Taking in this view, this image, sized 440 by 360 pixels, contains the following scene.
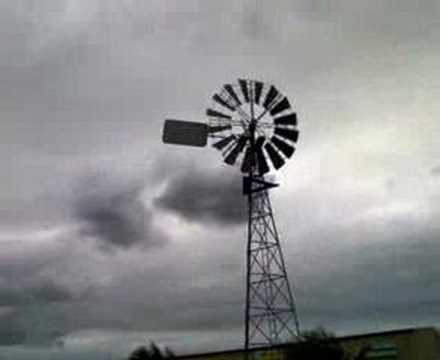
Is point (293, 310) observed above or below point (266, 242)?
below

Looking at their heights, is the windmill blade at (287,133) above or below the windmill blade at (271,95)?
below

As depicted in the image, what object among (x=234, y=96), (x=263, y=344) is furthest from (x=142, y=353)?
(x=234, y=96)

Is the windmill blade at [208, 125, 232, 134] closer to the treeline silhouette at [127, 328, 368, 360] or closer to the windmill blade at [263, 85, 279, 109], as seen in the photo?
the windmill blade at [263, 85, 279, 109]

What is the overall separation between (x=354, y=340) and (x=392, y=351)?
2.49 m

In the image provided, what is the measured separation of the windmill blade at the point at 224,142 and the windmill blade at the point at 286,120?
317 cm

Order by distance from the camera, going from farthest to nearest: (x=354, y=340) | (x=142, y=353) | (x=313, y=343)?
(x=354, y=340)
(x=142, y=353)
(x=313, y=343)

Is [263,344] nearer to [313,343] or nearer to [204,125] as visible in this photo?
[313,343]

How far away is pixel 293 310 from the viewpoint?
45.0m

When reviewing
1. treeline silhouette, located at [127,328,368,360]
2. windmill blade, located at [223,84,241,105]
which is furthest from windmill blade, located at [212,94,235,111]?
treeline silhouette, located at [127,328,368,360]

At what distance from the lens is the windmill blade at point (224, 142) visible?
1835 inches

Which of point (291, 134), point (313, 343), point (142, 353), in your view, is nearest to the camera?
point (313, 343)

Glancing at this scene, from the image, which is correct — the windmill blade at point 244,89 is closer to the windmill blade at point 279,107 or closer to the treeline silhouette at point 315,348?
the windmill blade at point 279,107

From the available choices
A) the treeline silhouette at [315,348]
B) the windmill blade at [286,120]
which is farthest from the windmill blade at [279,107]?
the treeline silhouette at [315,348]

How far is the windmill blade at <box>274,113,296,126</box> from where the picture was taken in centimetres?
4806
